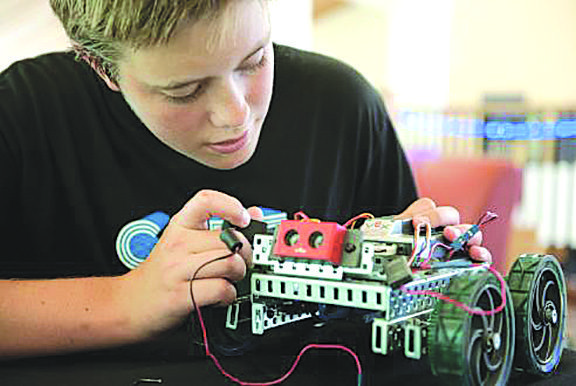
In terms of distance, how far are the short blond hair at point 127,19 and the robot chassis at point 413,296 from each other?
0.26m

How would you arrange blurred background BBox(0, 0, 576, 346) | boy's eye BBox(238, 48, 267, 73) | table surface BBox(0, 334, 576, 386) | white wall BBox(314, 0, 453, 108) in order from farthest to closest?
1. white wall BBox(314, 0, 453, 108)
2. blurred background BBox(0, 0, 576, 346)
3. boy's eye BBox(238, 48, 267, 73)
4. table surface BBox(0, 334, 576, 386)

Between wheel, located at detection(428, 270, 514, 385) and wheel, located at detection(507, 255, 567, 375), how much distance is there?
39mm

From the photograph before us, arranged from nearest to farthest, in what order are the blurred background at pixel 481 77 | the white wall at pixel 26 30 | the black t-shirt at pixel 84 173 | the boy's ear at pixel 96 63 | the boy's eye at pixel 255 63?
the boy's eye at pixel 255 63, the boy's ear at pixel 96 63, the black t-shirt at pixel 84 173, the white wall at pixel 26 30, the blurred background at pixel 481 77

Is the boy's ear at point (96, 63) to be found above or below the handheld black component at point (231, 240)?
above

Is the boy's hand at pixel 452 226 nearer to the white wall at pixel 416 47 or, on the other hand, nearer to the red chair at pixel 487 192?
the red chair at pixel 487 192

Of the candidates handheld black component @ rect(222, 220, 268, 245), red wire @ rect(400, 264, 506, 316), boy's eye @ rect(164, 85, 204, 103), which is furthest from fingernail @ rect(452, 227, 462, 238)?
boy's eye @ rect(164, 85, 204, 103)

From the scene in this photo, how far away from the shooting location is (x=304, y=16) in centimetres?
388

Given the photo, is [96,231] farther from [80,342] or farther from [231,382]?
[231,382]

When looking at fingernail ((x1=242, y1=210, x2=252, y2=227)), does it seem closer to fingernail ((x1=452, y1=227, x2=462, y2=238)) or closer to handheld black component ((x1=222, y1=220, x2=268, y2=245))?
handheld black component ((x1=222, y1=220, x2=268, y2=245))

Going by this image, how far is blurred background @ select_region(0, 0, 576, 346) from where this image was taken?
4094 mm

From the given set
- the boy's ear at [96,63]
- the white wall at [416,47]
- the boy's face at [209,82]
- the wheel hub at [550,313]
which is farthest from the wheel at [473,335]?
the white wall at [416,47]

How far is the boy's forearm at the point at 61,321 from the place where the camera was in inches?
32.8

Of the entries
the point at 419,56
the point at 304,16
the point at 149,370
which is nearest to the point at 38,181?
the point at 149,370

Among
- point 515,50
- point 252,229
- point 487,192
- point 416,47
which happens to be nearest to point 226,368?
point 252,229
